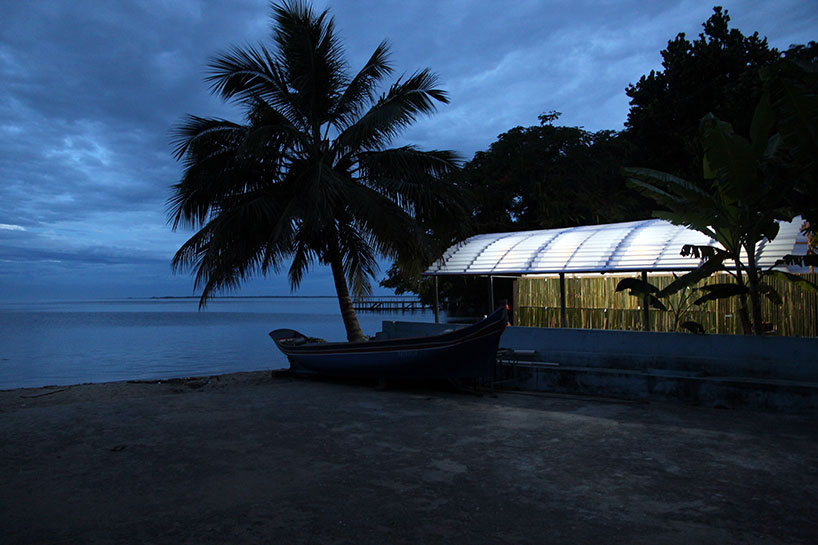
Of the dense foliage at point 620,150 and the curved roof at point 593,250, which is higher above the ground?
the dense foliage at point 620,150

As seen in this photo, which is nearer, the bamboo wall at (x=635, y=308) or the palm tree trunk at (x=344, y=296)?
the bamboo wall at (x=635, y=308)

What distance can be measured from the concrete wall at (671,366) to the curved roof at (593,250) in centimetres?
179

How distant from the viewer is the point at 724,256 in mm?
9867

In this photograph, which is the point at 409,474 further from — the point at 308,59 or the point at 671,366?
the point at 308,59

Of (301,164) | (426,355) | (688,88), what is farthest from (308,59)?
(688,88)

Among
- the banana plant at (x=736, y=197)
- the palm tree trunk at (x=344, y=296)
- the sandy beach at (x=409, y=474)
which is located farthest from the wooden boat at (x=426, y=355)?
the banana plant at (x=736, y=197)

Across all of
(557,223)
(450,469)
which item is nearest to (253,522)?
(450,469)

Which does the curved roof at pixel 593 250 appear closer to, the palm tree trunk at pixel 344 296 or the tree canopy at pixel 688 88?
the palm tree trunk at pixel 344 296

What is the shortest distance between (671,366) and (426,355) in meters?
4.13

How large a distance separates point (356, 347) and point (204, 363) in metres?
15.4

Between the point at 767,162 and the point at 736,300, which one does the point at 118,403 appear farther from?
the point at 736,300

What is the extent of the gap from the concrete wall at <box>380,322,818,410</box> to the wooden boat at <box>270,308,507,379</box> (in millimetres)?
1368

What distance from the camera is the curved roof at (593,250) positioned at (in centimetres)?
1131

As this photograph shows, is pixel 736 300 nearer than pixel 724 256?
No
